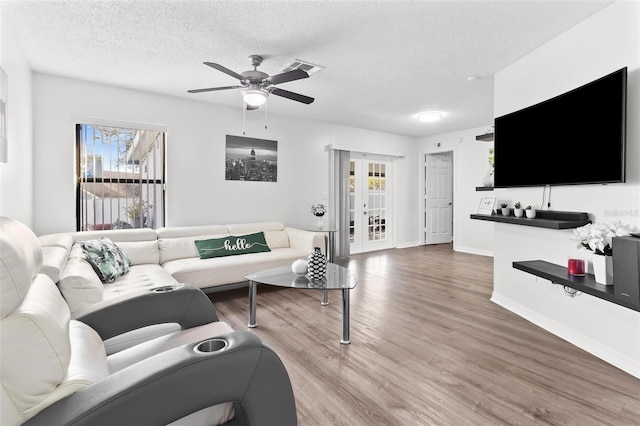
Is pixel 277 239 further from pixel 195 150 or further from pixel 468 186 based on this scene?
pixel 468 186

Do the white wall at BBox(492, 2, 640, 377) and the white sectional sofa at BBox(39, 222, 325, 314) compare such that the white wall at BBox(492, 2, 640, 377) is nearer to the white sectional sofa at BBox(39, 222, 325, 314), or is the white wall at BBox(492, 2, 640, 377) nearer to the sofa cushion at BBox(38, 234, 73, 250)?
the white sectional sofa at BBox(39, 222, 325, 314)

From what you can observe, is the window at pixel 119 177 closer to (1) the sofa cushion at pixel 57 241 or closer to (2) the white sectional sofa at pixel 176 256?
(2) the white sectional sofa at pixel 176 256

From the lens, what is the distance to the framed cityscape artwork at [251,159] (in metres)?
4.96

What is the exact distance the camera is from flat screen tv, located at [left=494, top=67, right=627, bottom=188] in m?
2.23

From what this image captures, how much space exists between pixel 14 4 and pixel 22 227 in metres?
2.23

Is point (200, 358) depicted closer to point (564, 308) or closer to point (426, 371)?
point (426, 371)

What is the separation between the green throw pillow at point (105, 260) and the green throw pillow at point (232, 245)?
3.13 feet

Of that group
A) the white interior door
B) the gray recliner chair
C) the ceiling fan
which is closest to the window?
the ceiling fan

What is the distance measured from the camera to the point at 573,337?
2.60 meters

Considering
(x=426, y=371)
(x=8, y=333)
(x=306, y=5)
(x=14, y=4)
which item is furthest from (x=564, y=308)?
(x=14, y=4)

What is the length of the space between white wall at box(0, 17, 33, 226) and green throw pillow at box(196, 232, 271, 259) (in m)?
1.76

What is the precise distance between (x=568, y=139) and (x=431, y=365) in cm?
211

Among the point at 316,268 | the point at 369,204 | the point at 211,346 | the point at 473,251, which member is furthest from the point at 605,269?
the point at 369,204

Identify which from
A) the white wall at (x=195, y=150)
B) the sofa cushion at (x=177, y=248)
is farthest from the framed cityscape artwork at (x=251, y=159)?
the sofa cushion at (x=177, y=248)
